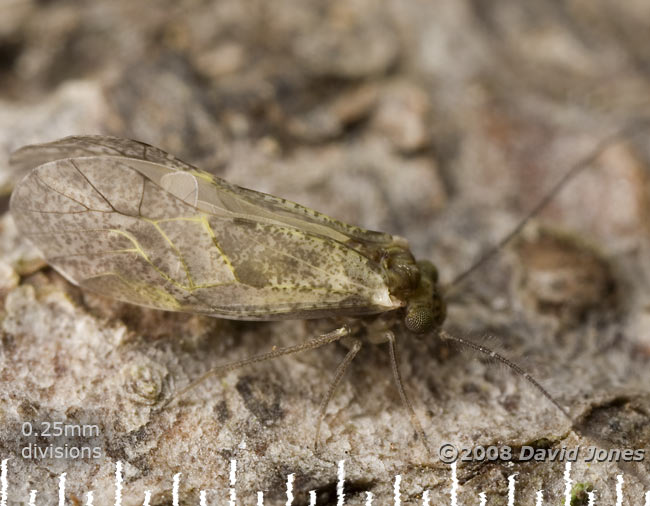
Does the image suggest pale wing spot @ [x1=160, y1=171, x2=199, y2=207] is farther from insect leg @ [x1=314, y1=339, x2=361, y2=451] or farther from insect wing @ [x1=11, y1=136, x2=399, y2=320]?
insect leg @ [x1=314, y1=339, x2=361, y2=451]

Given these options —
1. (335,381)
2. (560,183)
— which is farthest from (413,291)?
(560,183)

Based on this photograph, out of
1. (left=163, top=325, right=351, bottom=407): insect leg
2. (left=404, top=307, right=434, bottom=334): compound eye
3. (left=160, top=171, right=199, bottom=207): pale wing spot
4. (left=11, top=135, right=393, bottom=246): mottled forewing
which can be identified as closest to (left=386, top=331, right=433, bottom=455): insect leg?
(left=404, top=307, right=434, bottom=334): compound eye

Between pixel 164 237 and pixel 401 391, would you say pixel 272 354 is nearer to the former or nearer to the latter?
pixel 401 391

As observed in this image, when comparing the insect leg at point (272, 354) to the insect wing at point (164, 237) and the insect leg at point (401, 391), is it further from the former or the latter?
the insect leg at point (401, 391)

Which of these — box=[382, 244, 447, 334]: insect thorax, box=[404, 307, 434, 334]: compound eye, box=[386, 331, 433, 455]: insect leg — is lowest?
box=[386, 331, 433, 455]: insect leg

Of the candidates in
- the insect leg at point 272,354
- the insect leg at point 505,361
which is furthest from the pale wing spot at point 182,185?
the insect leg at point 505,361

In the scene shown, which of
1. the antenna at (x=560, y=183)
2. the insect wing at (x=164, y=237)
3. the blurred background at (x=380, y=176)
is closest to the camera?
the blurred background at (x=380, y=176)
